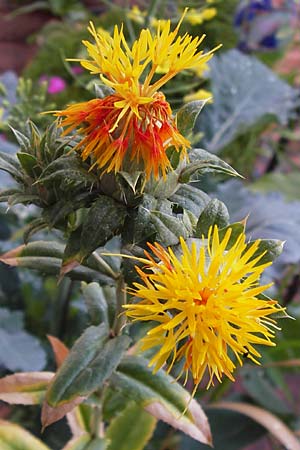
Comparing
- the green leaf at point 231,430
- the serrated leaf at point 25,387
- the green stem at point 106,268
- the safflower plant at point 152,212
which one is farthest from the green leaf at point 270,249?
the green leaf at point 231,430

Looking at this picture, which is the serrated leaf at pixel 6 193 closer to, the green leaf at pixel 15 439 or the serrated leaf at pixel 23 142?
the serrated leaf at pixel 23 142

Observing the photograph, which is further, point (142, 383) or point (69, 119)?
point (142, 383)

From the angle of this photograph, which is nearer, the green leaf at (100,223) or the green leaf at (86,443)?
the green leaf at (100,223)

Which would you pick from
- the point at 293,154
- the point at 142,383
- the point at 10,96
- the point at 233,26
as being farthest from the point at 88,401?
the point at 293,154

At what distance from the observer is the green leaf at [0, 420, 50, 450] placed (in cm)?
48

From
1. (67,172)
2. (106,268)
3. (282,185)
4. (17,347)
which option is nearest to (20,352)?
(17,347)

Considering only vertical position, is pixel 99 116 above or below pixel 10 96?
above

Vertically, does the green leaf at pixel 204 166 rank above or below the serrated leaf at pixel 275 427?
above

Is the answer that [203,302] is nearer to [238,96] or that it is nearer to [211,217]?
[211,217]

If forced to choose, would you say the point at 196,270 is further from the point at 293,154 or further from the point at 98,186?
the point at 293,154

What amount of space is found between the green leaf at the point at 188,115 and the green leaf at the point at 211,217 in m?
0.05

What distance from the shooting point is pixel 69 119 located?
0.31 metres

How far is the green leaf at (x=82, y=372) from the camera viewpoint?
41 centimetres

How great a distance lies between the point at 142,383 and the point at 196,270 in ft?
0.65
